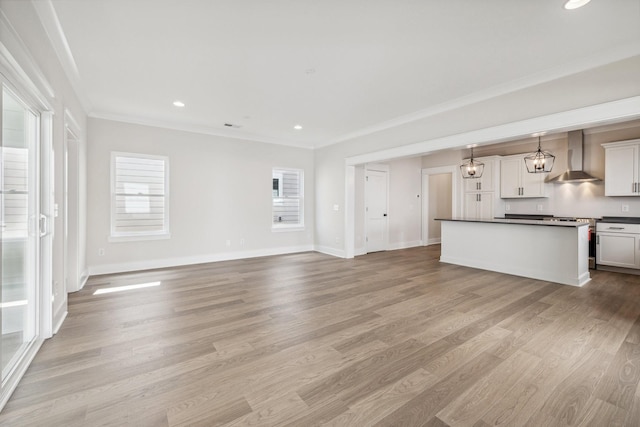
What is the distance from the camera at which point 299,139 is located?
22.1 feet

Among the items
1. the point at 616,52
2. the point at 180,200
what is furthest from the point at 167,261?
the point at 616,52

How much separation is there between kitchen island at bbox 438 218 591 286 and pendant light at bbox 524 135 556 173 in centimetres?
109

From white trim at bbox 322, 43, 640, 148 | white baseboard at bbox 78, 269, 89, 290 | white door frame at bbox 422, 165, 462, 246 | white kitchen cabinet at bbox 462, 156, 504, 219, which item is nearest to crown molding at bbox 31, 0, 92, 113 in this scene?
white baseboard at bbox 78, 269, 89, 290

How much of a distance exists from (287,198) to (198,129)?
2511 millimetres

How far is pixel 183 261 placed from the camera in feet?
18.5

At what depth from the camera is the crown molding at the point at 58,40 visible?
2273 millimetres

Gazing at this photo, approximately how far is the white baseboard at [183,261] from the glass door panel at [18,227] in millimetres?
2766

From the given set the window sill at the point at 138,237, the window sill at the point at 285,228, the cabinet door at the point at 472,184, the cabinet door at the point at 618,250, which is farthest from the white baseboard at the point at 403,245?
the window sill at the point at 138,237

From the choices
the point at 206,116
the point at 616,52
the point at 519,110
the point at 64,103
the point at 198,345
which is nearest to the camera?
the point at 198,345

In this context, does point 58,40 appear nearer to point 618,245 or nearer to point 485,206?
point 485,206

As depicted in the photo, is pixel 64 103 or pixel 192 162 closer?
pixel 64 103

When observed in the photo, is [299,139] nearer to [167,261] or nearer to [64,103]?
[167,261]

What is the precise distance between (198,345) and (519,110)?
14.6 ft

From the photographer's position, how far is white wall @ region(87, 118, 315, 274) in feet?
16.0
